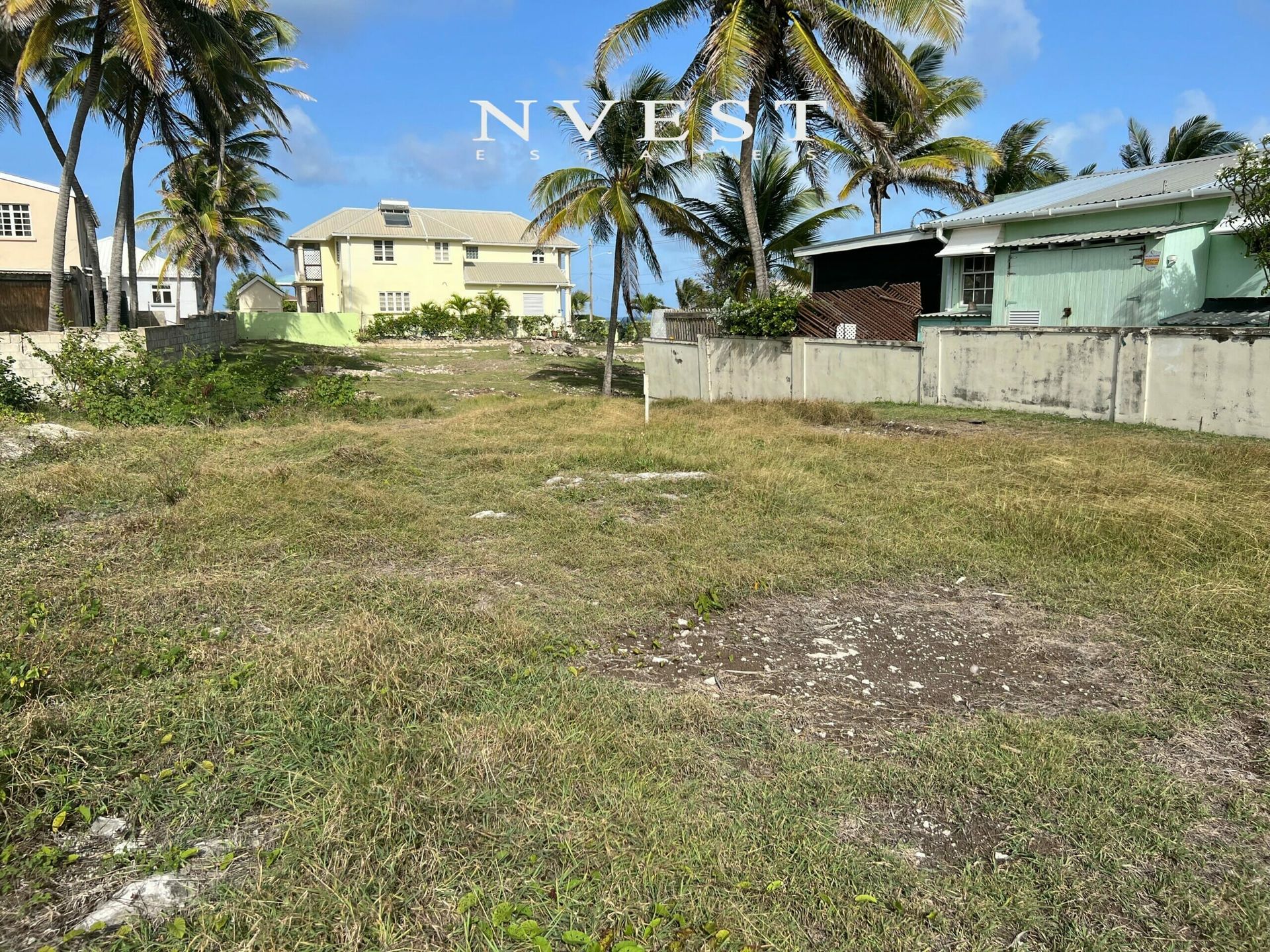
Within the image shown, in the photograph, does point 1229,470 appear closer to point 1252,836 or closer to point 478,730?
point 1252,836

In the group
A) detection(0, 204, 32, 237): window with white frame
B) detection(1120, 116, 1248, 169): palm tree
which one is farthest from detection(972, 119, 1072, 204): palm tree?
detection(0, 204, 32, 237): window with white frame

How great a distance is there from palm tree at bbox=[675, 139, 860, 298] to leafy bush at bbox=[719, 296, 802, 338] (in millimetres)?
3513

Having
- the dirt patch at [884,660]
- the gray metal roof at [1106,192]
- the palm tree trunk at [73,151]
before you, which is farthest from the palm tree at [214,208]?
the dirt patch at [884,660]

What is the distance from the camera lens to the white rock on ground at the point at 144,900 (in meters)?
2.52

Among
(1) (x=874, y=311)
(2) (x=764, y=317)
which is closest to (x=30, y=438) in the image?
(2) (x=764, y=317)

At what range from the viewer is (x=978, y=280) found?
1786 cm

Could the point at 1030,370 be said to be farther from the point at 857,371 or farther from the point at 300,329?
the point at 300,329

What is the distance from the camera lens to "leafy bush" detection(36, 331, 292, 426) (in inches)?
523

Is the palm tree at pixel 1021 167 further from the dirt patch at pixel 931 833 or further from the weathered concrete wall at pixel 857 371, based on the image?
the dirt patch at pixel 931 833

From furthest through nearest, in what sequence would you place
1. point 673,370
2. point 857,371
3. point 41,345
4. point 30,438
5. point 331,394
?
point 673,370 < point 857,371 < point 331,394 < point 41,345 < point 30,438

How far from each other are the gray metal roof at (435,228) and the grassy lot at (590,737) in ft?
123

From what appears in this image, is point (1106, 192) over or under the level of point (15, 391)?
over

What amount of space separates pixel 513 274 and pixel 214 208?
16.7 metres

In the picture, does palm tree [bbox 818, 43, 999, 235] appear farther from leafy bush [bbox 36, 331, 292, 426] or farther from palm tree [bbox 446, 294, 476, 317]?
palm tree [bbox 446, 294, 476, 317]
